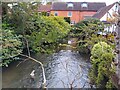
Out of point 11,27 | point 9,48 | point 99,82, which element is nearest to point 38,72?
point 9,48

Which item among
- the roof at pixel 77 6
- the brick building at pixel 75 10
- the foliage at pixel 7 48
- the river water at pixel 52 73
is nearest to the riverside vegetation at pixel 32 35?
the foliage at pixel 7 48

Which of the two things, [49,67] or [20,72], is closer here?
[20,72]

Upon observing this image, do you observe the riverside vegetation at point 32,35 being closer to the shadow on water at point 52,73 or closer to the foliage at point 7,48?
the foliage at point 7,48

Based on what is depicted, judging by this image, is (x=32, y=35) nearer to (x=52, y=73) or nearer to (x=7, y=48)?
(x=7, y=48)

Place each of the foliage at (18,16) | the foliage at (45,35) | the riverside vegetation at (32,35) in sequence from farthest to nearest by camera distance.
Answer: the foliage at (45,35) → the foliage at (18,16) → the riverside vegetation at (32,35)

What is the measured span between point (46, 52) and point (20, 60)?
149 cm

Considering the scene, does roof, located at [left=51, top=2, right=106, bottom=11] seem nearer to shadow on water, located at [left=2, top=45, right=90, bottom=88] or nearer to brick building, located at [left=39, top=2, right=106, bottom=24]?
brick building, located at [left=39, top=2, right=106, bottom=24]

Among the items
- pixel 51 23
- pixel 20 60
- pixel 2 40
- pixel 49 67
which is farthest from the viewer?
pixel 51 23

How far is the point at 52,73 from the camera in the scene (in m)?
6.95

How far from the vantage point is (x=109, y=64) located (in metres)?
5.29

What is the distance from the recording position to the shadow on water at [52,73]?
6016 millimetres

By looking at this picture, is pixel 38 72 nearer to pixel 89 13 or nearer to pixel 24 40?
pixel 24 40

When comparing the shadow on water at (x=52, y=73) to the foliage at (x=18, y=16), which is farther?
the foliage at (x=18, y=16)

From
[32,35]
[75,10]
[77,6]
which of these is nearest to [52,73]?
[32,35]
